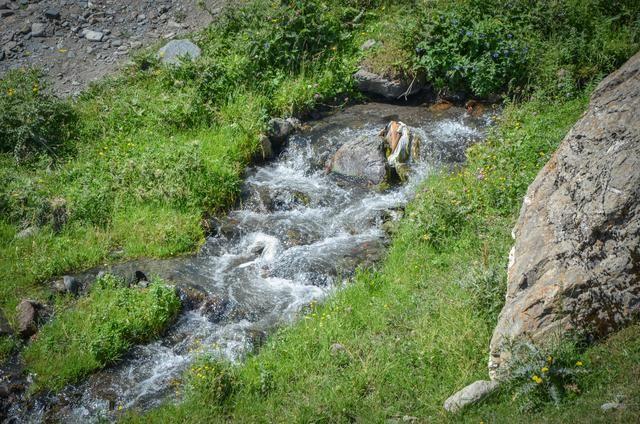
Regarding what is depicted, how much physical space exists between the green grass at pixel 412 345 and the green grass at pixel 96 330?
128 cm

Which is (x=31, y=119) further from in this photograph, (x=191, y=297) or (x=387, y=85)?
(x=387, y=85)

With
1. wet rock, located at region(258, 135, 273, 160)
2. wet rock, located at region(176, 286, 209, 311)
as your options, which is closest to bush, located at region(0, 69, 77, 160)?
wet rock, located at region(258, 135, 273, 160)

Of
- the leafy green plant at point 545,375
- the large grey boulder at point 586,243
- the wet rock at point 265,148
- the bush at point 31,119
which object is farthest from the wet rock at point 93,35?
the leafy green plant at point 545,375

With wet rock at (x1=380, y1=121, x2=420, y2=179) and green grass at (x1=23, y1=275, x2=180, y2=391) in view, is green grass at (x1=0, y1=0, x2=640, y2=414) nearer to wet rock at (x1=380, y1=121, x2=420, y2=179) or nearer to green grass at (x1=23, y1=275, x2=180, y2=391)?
green grass at (x1=23, y1=275, x2=180, y2=391)

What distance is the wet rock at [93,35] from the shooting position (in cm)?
1523

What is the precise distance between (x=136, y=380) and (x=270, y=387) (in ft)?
5.69

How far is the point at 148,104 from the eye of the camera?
1260 centimetres

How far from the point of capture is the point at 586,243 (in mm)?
6008

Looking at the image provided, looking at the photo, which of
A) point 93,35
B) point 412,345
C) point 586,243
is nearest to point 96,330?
point 412,345

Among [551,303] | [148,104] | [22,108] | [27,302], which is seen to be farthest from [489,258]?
[22,108]

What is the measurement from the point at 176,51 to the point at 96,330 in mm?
8092

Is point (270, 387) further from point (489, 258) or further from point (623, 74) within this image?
point (623, 74)

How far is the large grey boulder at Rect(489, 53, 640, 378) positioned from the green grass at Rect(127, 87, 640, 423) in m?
0.38

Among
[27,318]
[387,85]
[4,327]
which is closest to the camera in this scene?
[4,327]
